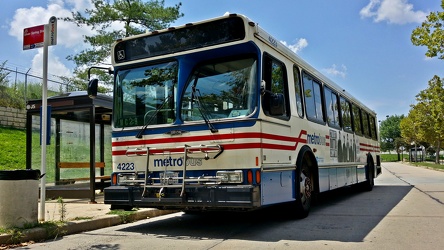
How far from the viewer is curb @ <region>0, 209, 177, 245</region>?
653 centimetres

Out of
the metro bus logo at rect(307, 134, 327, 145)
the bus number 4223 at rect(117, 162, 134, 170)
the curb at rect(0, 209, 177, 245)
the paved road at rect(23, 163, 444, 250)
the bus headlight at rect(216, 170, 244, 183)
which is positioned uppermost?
the metro bus logo at rect(307, 134, 327, 145)

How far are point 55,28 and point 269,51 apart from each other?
14.1 feet

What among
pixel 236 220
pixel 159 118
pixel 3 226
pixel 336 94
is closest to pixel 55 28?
pixel 159 118

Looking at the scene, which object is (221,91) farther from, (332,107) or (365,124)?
(365,124)

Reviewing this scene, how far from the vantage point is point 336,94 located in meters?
11.6

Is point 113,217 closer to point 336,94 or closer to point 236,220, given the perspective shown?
point 236,220

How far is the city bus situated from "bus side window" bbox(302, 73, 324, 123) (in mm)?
712

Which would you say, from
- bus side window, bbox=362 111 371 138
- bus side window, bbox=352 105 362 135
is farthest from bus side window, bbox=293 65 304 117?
bus side window, bbox=362 111 371 138

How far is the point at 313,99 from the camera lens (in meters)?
9.38

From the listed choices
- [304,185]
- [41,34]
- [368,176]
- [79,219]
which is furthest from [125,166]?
[368,176]

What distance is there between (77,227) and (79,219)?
0.46m

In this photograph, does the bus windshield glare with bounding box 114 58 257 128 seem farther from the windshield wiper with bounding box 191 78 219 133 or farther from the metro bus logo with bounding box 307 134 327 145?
the metro bus logo with bounding box 307 134 327 145

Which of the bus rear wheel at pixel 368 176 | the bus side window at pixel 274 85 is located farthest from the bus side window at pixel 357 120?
A: the bus side window at pixel 274 85

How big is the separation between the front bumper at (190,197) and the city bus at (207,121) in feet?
0.05
